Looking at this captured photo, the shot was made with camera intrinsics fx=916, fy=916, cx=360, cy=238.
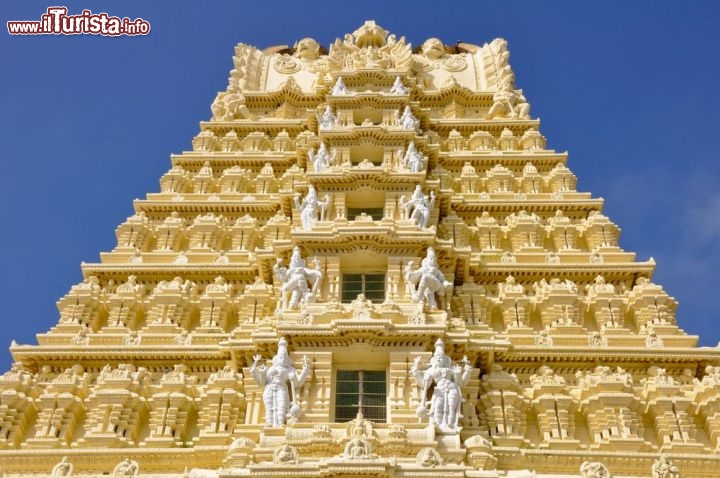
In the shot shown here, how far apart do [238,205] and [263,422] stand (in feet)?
38.7

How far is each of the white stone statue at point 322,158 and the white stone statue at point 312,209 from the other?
1.89 meters

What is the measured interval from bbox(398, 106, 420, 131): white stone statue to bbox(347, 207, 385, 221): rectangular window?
4.69m

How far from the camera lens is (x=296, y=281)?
26.8m

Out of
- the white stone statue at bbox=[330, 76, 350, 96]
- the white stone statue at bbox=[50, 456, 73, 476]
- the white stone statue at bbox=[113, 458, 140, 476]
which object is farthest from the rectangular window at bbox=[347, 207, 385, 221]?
the white stone statue at bbox=[50, 456, 73, 476]

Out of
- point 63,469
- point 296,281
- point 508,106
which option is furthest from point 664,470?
point 508,106

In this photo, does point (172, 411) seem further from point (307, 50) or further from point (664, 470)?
point (307, 50)

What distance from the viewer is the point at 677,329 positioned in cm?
2722

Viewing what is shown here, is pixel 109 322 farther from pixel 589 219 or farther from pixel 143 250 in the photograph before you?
pixel 589 219

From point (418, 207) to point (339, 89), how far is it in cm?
1064

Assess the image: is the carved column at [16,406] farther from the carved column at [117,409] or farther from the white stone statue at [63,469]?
the white stone statue at [63,469]

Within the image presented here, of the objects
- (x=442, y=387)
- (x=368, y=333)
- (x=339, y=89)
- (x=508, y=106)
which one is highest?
(x=508, y=106)

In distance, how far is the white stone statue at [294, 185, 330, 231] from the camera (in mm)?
29747

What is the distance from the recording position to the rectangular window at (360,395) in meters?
23.8

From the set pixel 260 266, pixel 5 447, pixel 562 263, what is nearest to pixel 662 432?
pixel 562 263
